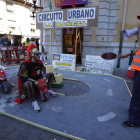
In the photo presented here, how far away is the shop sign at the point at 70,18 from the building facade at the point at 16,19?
16.4m

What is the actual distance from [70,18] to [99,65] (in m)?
2.74

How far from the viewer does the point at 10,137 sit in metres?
2.25

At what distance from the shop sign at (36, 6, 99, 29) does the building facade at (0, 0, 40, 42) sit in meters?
16.4

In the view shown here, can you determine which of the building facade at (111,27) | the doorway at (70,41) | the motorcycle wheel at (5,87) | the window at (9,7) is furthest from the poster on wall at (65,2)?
the window at (9,7)

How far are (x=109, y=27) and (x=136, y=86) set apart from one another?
20.5 feet

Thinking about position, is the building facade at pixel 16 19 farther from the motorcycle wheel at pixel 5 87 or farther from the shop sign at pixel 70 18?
the motorcycle wheel at pixel 5 87

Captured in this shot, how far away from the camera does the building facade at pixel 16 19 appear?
71.2 ft

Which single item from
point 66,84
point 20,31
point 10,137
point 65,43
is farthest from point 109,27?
point 20,31

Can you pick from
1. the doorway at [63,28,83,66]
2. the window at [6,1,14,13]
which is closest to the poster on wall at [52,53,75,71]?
the doorway at [63,28,83,66]

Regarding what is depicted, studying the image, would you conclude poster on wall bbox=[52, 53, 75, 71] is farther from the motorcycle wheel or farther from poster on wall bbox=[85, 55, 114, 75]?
the motorcycle wheel

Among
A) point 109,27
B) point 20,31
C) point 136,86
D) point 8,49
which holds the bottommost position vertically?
point 136,86

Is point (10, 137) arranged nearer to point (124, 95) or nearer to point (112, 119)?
point (112, 119)

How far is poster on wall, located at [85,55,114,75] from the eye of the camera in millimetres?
6152

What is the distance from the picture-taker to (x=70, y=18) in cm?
613
